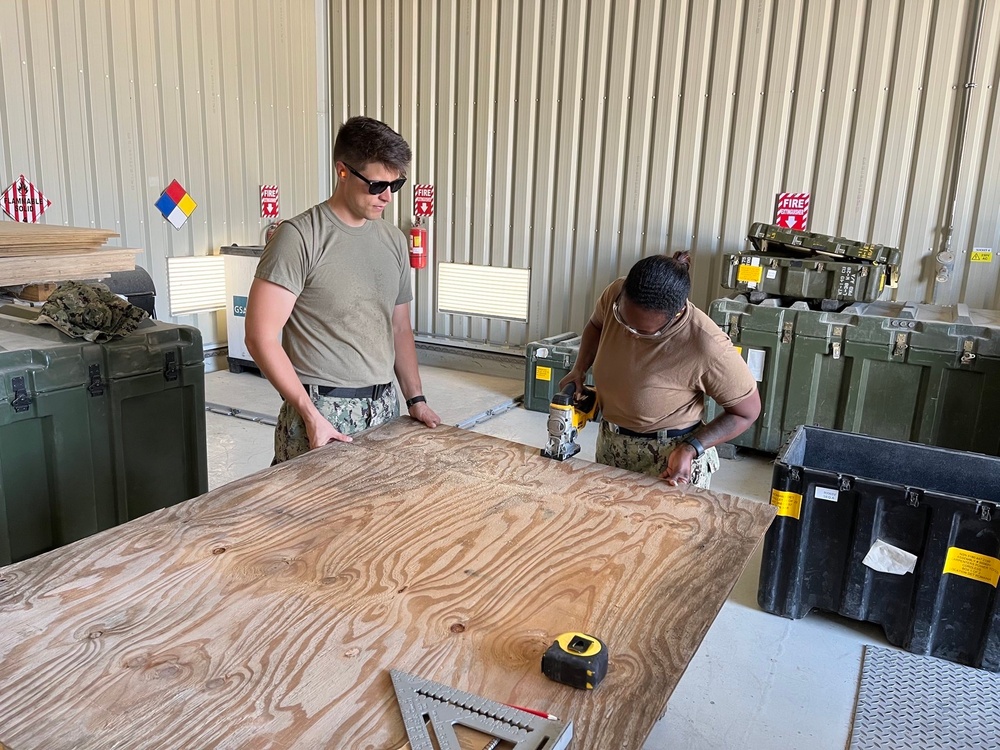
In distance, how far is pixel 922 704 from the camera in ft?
8.89

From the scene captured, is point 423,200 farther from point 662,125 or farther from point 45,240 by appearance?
point 45,240

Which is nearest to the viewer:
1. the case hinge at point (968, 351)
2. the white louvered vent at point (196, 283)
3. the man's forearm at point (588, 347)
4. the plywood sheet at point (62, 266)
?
the plywood sheet at point (62, 266)

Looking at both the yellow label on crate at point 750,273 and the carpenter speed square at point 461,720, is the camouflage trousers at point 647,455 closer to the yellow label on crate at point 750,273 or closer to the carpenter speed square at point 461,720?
the carpenter speed square at point 461,720

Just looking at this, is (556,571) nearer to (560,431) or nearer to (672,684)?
(672,684)

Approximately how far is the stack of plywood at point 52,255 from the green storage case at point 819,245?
4007mm

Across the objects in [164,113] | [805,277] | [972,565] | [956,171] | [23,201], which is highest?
[164,113]

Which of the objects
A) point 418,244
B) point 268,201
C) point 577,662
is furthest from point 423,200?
point 577,662

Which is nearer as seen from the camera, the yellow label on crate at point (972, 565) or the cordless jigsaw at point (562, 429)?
the cordless jigsaw at point (562, 429)

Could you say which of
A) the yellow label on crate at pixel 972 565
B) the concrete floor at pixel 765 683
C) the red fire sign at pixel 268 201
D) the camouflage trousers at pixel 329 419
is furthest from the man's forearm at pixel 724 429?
the red fire sign at pixel 268 201

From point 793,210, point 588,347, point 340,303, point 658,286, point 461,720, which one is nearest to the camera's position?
point 461,720

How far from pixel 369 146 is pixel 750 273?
3407 mm

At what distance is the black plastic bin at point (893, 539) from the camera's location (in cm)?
286

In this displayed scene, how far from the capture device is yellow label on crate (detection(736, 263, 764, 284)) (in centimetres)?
509

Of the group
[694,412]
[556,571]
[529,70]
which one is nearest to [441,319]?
[529,70]
